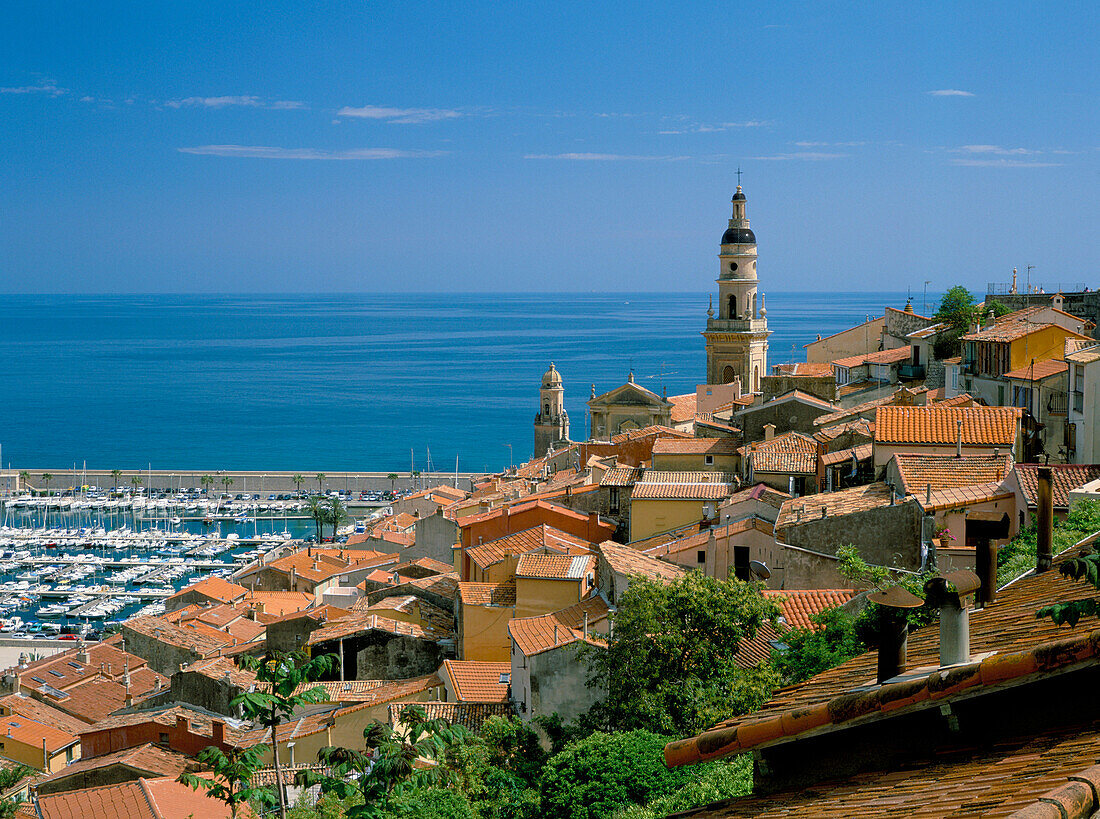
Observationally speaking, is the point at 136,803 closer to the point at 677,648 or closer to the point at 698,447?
the point at 677,648

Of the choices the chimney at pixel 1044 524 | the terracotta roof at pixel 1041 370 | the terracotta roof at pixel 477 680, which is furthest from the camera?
the terracotta roof at pixel 1041 370

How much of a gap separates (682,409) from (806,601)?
108 ft

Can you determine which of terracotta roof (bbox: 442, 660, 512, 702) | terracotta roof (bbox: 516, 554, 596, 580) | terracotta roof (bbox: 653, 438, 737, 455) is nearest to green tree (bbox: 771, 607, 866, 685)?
terracotta roof (bbox: 442, 660, 512, 702)

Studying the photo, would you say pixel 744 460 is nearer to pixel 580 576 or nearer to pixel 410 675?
pixel 580 576

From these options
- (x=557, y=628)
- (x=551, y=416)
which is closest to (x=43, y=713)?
(x=557, y=628)

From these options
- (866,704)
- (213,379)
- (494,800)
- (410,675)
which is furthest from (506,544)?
(213,379)

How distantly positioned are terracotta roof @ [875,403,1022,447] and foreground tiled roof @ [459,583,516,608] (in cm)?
770

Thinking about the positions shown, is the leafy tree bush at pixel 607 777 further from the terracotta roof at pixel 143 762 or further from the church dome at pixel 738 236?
the church dome at pixel 738 236

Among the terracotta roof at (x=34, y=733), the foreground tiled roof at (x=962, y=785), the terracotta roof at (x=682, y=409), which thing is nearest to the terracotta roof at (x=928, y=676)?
the foreground tiled roof at (x=962, y=785)

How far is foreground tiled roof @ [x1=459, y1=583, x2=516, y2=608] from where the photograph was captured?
2112cm

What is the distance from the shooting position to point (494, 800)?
1325cm

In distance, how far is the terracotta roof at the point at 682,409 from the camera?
47.4 metres

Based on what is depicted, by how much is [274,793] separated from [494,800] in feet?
10.0

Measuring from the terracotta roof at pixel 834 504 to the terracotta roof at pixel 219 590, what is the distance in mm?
27490
